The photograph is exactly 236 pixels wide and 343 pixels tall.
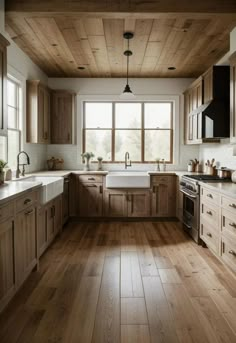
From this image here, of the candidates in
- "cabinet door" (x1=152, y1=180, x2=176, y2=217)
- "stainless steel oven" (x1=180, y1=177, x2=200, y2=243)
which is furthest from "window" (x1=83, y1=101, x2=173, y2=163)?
"stainless steel oven" (x1=180, y1=177, x2=200, y2=243)

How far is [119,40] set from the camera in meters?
4.14

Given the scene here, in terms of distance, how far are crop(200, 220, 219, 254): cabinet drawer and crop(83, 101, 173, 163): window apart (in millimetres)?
2475

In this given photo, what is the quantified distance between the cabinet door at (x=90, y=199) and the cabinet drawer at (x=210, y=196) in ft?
7.07

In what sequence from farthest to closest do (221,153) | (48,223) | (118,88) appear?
1. (118,88)
2. (221,153)
3. (48,223)

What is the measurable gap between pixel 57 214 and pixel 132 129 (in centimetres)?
263

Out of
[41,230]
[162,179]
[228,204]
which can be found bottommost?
[41,230]

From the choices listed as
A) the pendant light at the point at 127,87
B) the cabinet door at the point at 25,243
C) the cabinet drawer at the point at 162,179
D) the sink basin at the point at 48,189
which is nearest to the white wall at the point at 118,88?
the cabinet drawer at the point at 162,179

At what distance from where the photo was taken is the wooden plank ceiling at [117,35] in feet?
10.5

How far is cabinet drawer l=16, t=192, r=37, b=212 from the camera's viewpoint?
2641mm

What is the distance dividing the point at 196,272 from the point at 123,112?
388 cm

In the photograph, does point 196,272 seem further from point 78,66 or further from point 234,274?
point 78,66

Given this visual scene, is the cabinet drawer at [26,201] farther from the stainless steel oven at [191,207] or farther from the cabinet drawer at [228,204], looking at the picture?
the stainless steel oven at [191,207]

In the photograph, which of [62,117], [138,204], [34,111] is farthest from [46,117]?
[138,204]

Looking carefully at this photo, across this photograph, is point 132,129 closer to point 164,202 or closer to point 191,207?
point 164,202
